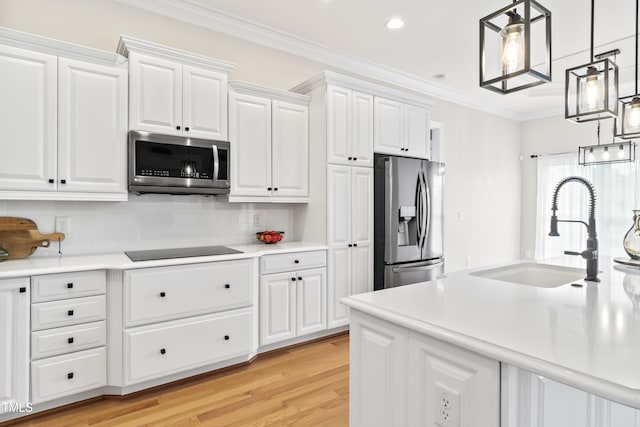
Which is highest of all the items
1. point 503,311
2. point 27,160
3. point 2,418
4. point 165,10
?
point 165,10

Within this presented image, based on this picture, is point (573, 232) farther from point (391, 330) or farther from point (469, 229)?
point (391, 330)

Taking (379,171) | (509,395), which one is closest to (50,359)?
(509,395)

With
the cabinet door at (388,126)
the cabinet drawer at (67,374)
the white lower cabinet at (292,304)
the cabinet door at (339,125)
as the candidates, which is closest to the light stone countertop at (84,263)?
the white lower cabinet at (292,304)

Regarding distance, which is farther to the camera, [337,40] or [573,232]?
[573,232]

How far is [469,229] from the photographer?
17.6ft

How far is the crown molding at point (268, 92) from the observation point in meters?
2.98

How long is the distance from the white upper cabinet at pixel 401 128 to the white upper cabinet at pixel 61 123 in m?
2.26

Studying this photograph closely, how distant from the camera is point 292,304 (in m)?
3.04

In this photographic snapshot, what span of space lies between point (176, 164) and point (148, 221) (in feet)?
1.81

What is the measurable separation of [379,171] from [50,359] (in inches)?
113

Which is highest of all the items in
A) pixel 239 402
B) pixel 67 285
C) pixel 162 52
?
pixel 162 52

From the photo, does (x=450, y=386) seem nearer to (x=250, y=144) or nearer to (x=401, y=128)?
(x=250, y=144)

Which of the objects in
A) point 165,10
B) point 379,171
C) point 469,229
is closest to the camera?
point 165,10

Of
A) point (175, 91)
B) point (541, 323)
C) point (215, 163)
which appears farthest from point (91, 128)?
point (541, 323)
